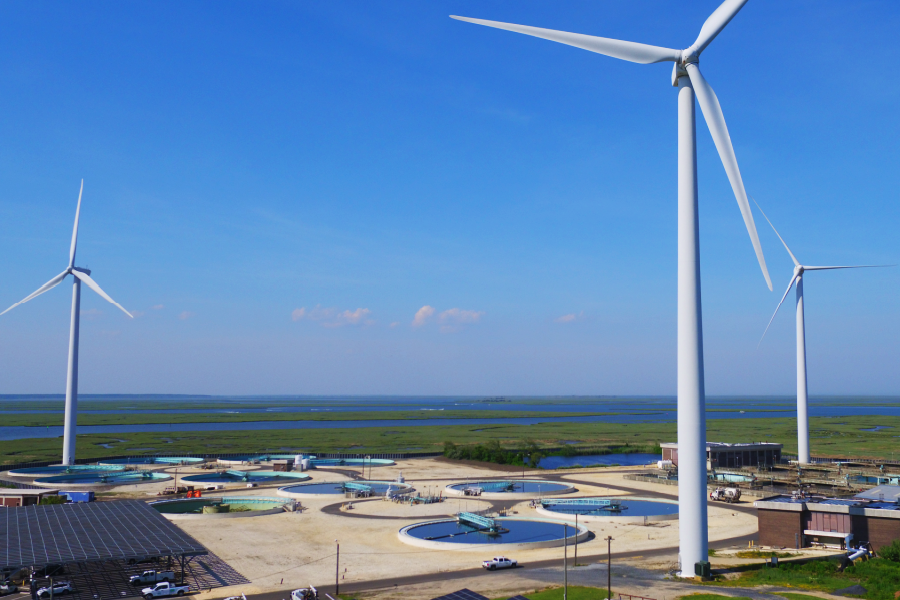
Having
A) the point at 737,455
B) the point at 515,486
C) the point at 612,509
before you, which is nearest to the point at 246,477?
the point at 515,486

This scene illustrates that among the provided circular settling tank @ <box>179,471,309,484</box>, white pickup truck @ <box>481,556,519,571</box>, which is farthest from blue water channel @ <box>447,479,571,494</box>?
white pickup truck @ <box>481,556,519,571</box>

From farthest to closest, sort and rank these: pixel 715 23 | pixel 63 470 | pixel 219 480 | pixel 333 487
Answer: pixel 63 470 → pixel 219 480 → pixel 333 487 → pixel 715 23

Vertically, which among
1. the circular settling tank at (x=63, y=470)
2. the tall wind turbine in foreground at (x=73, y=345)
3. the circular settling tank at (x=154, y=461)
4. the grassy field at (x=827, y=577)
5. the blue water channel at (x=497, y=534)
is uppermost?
the tall wind turbine in foreground at (x=73, y=345)

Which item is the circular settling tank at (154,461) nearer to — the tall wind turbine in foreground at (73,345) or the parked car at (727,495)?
the tall wind turbine in foreground at (73,345)

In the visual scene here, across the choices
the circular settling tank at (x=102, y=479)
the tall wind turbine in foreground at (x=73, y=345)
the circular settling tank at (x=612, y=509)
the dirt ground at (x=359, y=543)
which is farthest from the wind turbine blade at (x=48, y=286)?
the circular settling tank at (x=612, y=509)

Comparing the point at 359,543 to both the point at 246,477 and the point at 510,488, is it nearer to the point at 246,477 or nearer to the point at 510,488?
the point at 510,488

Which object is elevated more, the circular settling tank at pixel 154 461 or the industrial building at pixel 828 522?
the industrial building at pixel 828 522

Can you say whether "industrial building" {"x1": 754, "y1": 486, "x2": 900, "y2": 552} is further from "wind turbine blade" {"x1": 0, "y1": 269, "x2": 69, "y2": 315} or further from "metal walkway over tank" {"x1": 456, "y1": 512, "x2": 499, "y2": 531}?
"wind turbine blade" {"x1": 0, "y1": 269, "x2": 69, "y2": 315}
